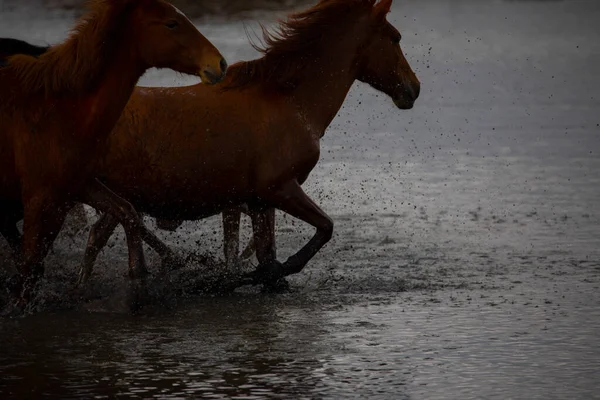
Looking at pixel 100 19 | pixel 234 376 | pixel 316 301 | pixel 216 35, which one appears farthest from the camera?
pixel 216 35

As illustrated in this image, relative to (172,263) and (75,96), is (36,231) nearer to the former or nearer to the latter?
(75,96)

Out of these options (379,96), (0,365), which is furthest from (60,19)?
(0,365)

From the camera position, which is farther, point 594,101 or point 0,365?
point 594,101

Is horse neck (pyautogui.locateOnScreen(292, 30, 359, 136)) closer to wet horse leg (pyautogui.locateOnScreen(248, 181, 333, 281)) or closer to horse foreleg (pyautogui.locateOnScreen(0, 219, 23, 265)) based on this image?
wet horse leg (pyautogui.locateOnScreen(248, 181, 333, 281))

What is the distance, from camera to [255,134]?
905cm

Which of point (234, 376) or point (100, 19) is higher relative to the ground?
point (100, 19)

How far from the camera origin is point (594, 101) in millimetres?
17547

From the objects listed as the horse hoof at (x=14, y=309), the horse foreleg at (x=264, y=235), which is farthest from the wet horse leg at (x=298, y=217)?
the horse hoof at (x=14, y=309)

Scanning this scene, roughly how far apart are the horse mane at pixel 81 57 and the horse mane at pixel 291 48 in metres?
1.31

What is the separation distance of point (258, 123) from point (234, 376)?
2525 millimetres

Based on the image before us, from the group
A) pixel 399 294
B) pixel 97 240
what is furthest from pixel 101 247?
pixel 399 294

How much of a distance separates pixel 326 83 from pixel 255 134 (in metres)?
0.66

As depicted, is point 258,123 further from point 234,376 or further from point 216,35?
point 216,35

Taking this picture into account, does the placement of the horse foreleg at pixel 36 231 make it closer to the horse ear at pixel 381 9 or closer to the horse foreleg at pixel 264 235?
the horse foreleg at pixel 264 235
